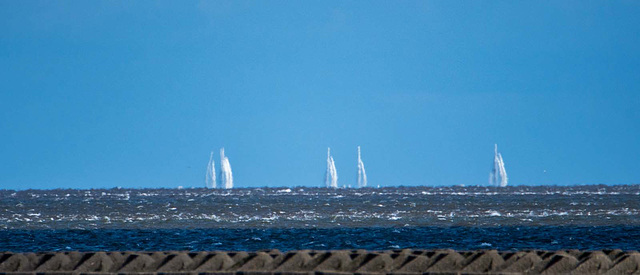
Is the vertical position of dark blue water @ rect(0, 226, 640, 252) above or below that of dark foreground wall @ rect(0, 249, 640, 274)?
above

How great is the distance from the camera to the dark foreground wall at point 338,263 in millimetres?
19266

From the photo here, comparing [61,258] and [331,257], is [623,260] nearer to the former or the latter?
[331,257]

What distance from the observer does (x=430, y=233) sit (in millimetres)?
44938

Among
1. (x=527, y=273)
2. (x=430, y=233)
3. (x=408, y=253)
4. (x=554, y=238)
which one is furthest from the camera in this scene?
(x=430, y=233)

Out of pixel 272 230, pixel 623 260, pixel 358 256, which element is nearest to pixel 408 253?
pixel 358 256

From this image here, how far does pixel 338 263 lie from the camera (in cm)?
2000

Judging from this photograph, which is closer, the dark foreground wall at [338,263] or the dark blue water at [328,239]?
the dark foreground wall at [338,263]

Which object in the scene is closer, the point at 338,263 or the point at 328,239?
the point at 338,263

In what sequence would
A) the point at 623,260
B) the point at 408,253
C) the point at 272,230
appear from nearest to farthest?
the point at 623,260, the point at 408,253, the point at 272,230

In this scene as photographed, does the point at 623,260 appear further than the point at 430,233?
No

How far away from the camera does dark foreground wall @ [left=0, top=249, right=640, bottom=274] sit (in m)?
19.3

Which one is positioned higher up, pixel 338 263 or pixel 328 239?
pixel 328 239

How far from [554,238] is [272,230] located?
15.3m

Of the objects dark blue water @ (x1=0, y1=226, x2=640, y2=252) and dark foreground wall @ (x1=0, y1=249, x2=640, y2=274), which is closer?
dark foreground wall @ (x1=0, y1=249, x2=640, y2=274)
